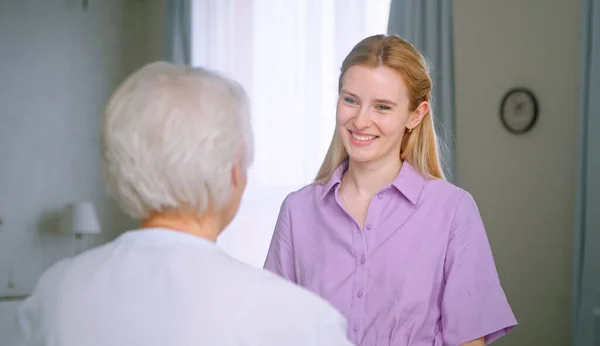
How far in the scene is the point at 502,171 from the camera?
4.40 m

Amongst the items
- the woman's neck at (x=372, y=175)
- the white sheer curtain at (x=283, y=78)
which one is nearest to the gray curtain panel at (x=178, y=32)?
the white sheer curtain at (x=283, y=78)

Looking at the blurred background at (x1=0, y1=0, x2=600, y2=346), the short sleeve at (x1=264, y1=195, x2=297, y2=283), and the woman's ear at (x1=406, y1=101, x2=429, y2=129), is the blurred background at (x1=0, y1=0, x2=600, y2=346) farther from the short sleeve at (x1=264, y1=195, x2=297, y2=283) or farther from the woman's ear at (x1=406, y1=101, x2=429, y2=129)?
the short sleeve at (x1=264, y1=195, x2=297, y2=283)

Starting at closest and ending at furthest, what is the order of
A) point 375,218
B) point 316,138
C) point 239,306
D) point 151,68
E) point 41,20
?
1. point 239,306
2. point 151,68
3. point 375,218
4. point 316,138
5. point 41,20

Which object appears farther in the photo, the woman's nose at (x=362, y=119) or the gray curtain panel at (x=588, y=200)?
the gray curtain panel at (x=588, y=200)

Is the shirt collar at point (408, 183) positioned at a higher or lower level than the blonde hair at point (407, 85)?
lower

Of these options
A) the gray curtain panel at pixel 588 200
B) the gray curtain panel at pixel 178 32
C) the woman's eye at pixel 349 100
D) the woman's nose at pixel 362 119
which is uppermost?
the gray curtain panel at pixel 178 32

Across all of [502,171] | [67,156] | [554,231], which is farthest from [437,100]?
[67,156]

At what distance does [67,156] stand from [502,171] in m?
3.43

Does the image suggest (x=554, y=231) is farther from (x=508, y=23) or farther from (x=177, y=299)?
(x=177, y=299)

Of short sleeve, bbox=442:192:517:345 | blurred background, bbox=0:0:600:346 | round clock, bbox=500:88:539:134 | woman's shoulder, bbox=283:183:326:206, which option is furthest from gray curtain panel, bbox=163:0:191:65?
short sleeve, bbox=442:192:517:345

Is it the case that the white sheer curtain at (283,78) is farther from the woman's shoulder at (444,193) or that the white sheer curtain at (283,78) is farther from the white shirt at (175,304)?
the white shirt at (175,304)

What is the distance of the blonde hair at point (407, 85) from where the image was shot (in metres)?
1.76

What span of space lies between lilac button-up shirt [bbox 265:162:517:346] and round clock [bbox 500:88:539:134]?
260cm

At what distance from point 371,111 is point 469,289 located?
447mm
